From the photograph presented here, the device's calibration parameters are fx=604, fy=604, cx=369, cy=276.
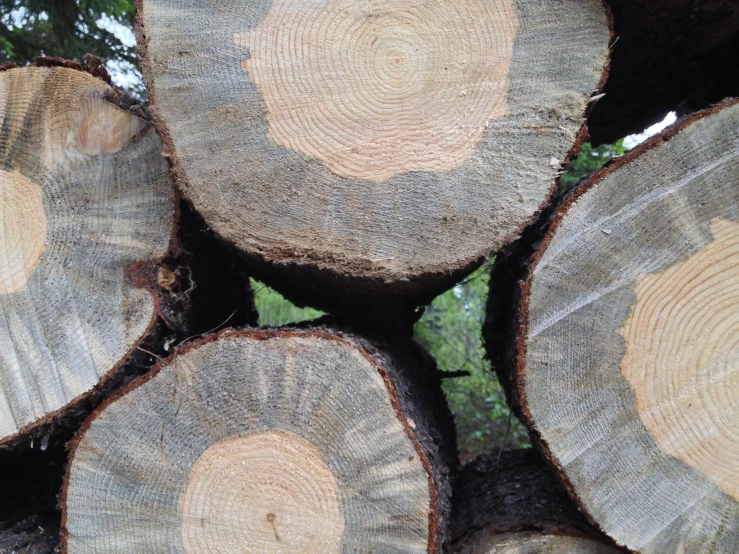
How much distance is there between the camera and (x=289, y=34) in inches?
49.0

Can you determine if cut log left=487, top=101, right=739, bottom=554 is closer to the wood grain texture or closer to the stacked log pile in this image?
the stacked log pile

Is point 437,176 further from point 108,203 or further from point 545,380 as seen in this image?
point 108,203

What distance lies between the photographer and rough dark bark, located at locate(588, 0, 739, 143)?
151 centimetres

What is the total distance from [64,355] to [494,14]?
46.0 inches

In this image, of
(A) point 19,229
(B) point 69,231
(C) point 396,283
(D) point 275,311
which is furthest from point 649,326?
(D) point 275,311

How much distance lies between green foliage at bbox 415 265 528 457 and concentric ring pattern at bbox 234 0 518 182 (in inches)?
76.7

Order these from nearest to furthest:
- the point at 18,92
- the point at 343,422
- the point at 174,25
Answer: the point at 343,422 < the point at 174,25 < the point at 18,92

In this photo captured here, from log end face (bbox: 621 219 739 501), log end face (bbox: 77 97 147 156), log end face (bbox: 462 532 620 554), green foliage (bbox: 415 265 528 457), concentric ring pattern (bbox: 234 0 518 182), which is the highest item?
concentric ring pattern (bbox: 234 0 518 182)

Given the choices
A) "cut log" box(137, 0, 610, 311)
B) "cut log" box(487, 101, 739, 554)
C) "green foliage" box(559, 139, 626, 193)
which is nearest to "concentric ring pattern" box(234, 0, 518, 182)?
"cut log" box(137, 0, 610, 311)

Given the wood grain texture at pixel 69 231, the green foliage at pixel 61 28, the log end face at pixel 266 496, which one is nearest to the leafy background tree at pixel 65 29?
the green foliage at pixel 61 28

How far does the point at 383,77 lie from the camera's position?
1223 mm

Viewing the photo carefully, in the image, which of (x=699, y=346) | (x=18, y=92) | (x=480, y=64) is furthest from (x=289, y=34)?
(x=699, y=346)

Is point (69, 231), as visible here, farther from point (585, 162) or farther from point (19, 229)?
point (585, 162)

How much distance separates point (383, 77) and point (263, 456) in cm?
79
